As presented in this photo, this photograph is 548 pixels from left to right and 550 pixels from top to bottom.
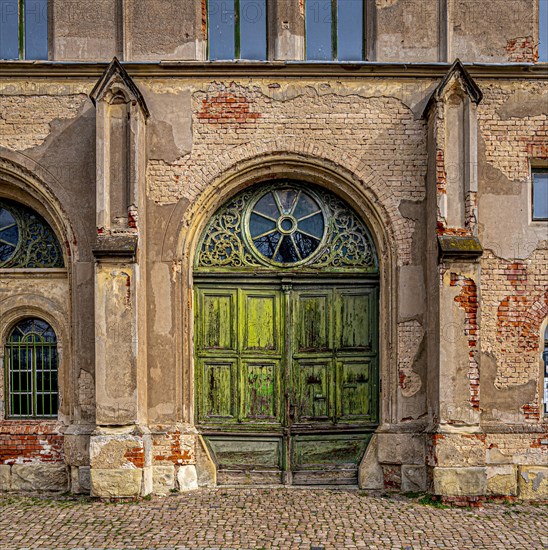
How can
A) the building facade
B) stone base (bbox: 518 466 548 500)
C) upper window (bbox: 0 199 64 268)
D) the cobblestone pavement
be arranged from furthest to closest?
upper window (bbox: 0 199 64 268) < the building facade < stone base (bbox: 518 466 548 500) < the cobblestone pavement

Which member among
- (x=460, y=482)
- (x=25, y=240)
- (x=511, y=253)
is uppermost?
(x=25, y=240)

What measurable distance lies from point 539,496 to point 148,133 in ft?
24.4

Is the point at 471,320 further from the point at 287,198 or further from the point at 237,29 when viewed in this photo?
the point at 237,29

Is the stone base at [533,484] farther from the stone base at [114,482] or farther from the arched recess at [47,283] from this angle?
the arched recess at [47,283]

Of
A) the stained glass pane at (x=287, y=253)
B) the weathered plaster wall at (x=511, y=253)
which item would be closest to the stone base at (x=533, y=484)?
the weathered plaster wall at (x=511, y=253)

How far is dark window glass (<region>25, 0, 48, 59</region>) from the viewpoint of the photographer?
8.82 m

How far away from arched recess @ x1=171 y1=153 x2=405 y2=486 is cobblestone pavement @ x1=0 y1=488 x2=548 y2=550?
130cm

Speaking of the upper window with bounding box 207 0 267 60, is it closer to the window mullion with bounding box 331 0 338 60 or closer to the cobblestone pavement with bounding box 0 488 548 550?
the window mullion with bounding box 331 0 338 60

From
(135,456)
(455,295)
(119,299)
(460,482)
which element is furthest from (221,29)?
(460,482)

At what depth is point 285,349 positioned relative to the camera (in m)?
8.77

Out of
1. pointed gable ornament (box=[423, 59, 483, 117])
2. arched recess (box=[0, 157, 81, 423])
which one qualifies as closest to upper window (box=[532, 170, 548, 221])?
pointed gable ornament (box=[423, 59, 483, 117])

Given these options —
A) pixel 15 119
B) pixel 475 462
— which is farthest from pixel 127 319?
pixel 475 462

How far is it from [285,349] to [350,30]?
15.8 feet

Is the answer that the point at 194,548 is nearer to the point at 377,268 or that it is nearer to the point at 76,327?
the point at 76,327
